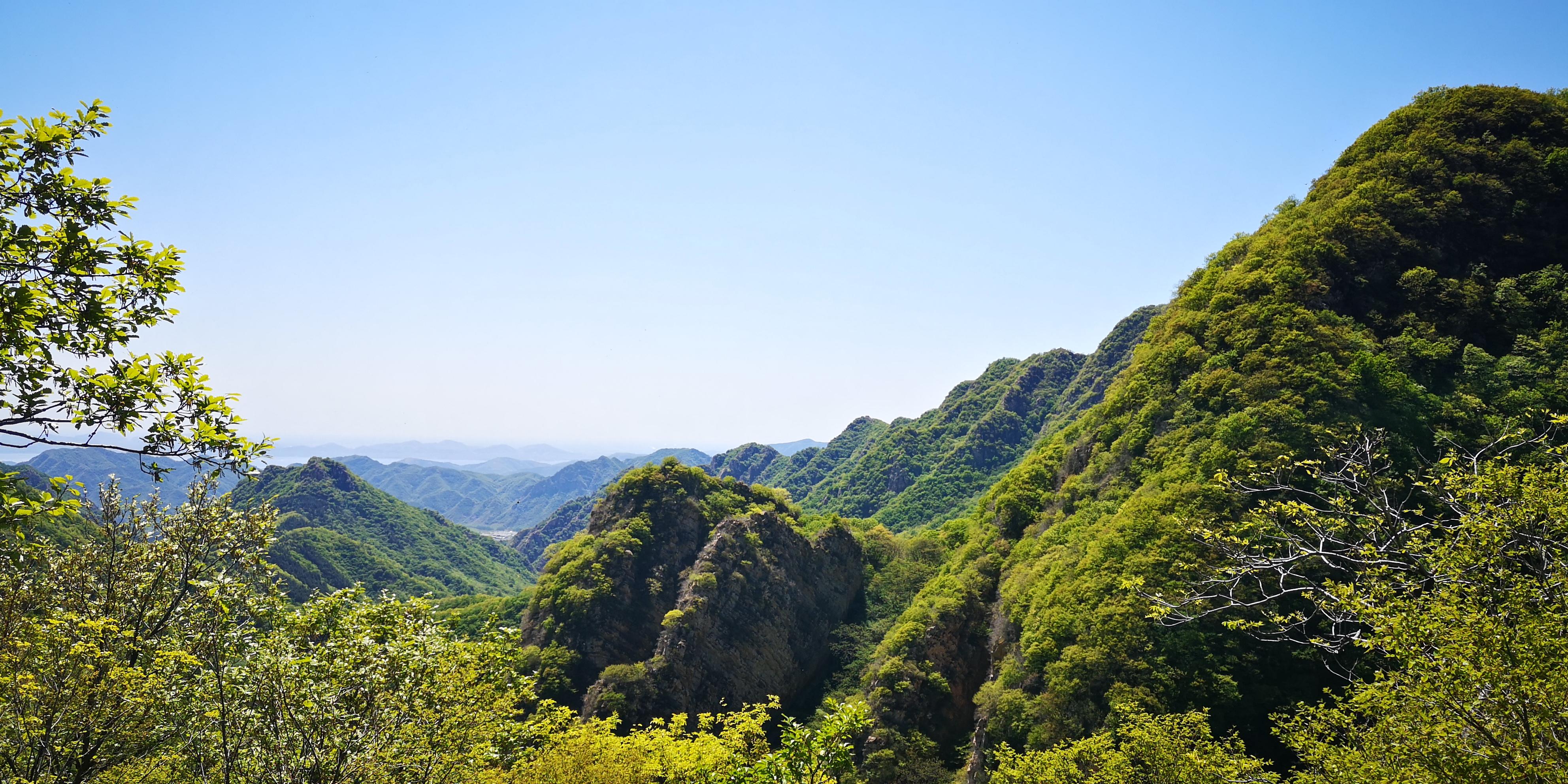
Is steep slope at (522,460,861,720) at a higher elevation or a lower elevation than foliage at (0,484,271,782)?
lower

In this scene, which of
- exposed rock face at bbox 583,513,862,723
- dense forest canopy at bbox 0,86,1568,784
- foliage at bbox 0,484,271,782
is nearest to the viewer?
foliage at bbox 0,484,271,782

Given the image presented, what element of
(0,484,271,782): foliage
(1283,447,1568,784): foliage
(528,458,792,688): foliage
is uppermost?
(0,484,271,782): foliage

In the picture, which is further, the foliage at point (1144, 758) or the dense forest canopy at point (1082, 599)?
the foliage at point (1144, 758)

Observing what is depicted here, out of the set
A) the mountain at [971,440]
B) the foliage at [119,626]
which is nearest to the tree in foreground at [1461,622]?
the foliage at [119,626]

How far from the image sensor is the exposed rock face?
61.8 m

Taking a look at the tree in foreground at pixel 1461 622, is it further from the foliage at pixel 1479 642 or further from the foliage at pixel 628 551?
the foliage at pixel 628 551

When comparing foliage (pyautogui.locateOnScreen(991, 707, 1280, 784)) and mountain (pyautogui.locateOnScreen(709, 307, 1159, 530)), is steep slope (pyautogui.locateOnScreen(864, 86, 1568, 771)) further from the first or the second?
mountain (pyautogui.locateOnScreen(709, 307, 1159, 530))

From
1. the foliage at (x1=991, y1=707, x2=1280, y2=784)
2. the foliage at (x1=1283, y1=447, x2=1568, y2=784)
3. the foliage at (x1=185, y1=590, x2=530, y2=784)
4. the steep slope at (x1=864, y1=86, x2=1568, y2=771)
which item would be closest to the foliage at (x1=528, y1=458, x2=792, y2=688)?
the steep slope at (x1=864, y1=86, x2=1568, y2=771)

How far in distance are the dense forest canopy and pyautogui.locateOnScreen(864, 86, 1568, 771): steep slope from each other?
0.97 feet

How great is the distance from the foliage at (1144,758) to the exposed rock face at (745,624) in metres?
37.0

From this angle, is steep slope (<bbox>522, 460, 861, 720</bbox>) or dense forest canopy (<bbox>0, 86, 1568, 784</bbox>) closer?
dense forest canopy (<bbox>0, 86, 1568, 784</bbox>)

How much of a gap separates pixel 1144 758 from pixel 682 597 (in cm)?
4983

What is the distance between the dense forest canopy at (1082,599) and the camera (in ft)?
41.9

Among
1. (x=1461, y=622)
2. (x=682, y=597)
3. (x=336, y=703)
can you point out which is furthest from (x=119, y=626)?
(x=682, y=597)
